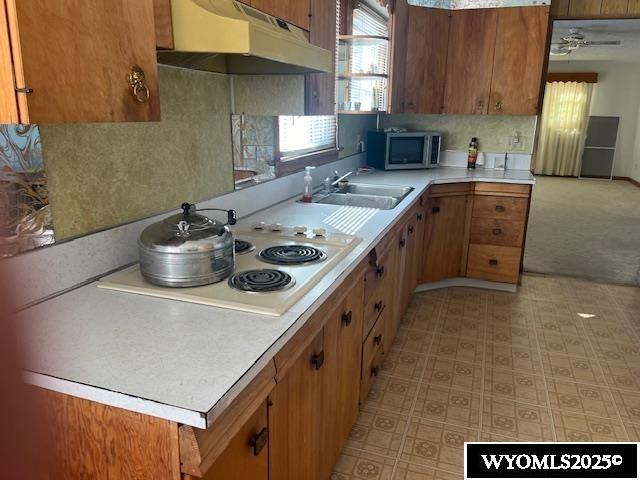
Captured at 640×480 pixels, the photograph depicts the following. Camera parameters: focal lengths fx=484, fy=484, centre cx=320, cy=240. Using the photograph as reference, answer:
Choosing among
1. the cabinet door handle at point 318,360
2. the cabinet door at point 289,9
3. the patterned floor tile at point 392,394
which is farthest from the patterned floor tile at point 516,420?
the cabinet door at point 289,9

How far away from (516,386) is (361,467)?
105 cm

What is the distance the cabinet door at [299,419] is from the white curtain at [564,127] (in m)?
10.1

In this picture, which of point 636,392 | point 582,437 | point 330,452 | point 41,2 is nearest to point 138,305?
point 41,2

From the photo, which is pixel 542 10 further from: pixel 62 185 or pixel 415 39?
pixel 62 185

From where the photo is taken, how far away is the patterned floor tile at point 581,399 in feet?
7.69

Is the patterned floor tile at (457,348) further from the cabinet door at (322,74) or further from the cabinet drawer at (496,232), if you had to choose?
the cabinet door at (322,74)

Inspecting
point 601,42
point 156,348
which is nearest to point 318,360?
point 156,348

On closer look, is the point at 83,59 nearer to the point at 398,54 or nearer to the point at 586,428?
the point at 586,428

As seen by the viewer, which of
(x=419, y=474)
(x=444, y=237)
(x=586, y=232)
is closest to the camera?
(x=419, y=474)

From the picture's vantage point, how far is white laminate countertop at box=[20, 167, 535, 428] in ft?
3.01

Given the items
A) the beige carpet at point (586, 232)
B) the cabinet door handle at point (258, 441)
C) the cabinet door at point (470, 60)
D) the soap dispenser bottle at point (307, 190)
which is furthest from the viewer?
the beige carpet at point (586, 232)

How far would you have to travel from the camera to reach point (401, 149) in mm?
3967

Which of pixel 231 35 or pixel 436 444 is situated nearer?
pixel 231 35

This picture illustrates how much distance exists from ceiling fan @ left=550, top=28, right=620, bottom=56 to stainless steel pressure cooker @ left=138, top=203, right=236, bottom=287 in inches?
263
